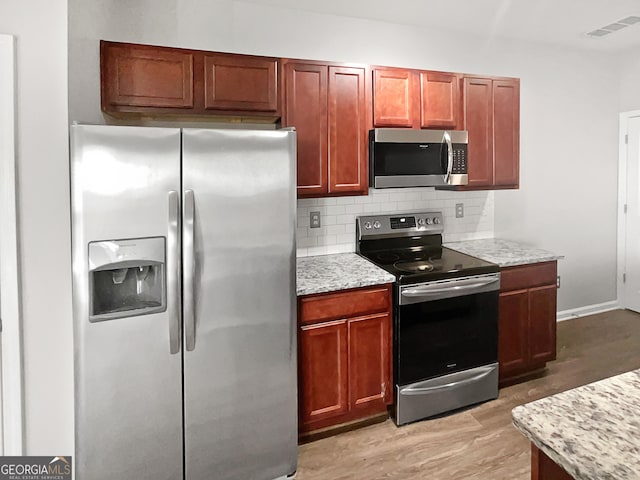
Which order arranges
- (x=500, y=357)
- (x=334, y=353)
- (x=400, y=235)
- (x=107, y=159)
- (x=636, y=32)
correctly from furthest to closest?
(x=636, y=32) < (x=400, y=235) < (x=500, y=357) < (x=334, y=353) < (x=107, y=159)

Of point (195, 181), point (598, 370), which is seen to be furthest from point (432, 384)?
point (195, 181)

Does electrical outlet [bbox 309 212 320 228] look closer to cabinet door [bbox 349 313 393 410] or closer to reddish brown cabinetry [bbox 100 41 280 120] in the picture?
reddish brown cabinetry [bbox 100 41 280 120]

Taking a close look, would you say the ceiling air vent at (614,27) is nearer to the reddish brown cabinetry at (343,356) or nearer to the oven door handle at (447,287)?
the oven door handle at (447,287)

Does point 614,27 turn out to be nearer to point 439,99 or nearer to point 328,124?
point 439,99

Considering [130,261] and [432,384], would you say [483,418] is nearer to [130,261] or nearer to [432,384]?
[432,384]

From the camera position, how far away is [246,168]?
6.63 ft

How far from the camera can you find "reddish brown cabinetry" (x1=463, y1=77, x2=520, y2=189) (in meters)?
3.21

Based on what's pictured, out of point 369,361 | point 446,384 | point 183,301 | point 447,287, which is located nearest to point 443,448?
point 446,384

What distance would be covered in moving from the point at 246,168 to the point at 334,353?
118 cm

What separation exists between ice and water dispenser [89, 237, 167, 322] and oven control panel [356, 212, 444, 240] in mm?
1679

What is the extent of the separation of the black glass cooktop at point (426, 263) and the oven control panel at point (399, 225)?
13 centimetres

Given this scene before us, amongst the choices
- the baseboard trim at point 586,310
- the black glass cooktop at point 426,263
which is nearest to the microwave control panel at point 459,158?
the black glass cooktop at point 426,263

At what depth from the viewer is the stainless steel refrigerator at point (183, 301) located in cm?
180

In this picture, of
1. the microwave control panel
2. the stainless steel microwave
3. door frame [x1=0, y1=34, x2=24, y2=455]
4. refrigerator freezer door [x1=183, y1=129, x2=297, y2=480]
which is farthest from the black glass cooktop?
door frame [x1=0, y1=34, x2=24, y2=455]
